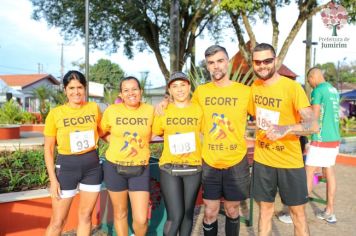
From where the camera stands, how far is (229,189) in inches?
127

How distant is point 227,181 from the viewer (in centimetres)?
320

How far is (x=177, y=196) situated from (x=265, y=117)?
41.1 inches

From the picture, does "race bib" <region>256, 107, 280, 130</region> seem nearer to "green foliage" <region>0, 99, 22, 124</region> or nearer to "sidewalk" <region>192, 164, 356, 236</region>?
"sidewalk" <region>192, 164, 356, 236</region>

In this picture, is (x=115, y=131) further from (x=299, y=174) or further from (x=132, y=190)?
(x=299, y=174)

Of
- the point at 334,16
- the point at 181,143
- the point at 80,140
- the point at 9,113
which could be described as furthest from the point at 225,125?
the point at 9,113

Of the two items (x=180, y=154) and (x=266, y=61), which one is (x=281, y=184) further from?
(x=266, y=61)

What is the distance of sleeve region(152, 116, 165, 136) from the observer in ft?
10.6

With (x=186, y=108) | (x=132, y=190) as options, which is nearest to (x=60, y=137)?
(x=132, y=190)

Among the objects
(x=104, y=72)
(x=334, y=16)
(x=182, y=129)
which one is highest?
(x=104, y=72)

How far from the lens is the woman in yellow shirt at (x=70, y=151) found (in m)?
3.15

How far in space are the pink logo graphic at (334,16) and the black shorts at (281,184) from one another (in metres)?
10.1

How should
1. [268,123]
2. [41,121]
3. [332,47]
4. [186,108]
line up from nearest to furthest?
[268,123]
[186,108]
[332,47]
[41,121]

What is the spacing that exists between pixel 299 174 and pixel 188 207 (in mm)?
1025

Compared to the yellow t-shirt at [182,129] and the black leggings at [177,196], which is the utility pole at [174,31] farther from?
the black leggings at [177,196]
